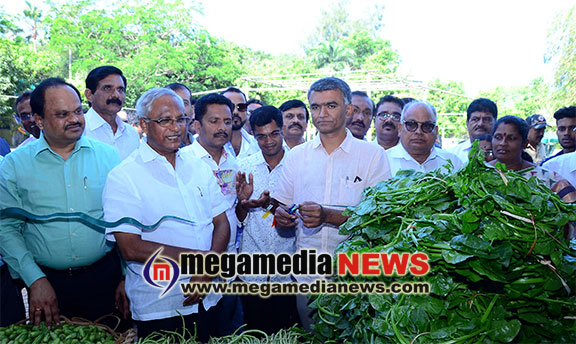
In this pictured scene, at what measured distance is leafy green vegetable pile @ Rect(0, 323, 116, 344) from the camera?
2301 millimetres

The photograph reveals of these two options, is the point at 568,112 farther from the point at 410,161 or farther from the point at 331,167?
the point at 331,167

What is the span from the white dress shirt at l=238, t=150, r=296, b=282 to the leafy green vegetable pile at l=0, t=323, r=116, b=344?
4.77ft

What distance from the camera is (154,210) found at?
9.00ft

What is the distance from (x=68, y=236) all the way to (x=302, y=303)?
5.38 ft

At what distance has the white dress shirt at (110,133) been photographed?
4289mm

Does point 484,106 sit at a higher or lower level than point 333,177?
higher

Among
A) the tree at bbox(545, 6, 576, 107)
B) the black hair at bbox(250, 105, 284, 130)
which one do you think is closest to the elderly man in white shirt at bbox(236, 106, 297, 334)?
the black hair at bbox(250, 105, 284, 130)

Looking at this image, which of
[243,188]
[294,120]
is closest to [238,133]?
[294,120]

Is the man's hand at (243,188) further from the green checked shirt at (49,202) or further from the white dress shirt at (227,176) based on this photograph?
the green checked shirt at (49,202)

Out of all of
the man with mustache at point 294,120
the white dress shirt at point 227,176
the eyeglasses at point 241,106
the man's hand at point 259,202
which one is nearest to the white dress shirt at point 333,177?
the man's hand at point 259,202

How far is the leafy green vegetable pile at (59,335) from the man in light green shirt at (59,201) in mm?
536

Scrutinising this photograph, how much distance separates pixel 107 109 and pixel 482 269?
12.4ft

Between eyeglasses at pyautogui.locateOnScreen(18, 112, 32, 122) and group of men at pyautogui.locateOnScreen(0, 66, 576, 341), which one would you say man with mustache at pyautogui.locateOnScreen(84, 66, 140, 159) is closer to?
eyeglasses at pyautogui.locateOnScreen(18, 112, 32, 122)

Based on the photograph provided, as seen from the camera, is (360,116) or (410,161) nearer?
(410,161)
